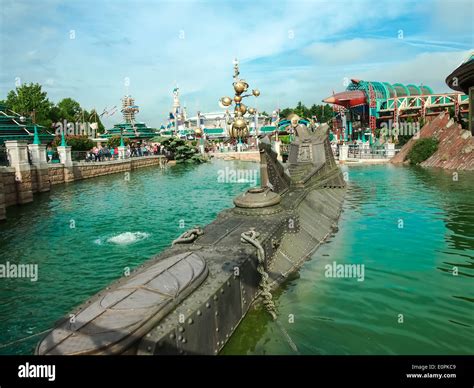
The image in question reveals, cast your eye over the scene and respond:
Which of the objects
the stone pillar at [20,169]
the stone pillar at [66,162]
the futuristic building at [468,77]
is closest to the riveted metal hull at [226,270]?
the futuristic building at [468,77]

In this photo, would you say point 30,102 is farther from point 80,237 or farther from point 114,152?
point 80,237

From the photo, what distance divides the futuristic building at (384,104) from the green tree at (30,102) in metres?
57.1

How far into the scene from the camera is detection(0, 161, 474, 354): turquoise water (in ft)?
25.9

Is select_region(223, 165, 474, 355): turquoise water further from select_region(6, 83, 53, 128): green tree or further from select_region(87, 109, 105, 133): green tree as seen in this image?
select_region(87, 109, 105, 133): green tree

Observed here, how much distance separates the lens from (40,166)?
30953 millimetres

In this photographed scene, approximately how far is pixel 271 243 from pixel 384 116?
204 feet

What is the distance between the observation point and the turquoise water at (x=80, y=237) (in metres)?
→ 10.2

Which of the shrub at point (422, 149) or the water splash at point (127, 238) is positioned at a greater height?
the shrub at point (422, 149)

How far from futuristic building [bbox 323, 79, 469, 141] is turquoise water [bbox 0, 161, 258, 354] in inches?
1460

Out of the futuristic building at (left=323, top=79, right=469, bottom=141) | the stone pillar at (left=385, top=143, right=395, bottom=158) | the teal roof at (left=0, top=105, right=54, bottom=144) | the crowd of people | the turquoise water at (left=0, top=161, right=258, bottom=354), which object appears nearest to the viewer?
the turquoise water at (left=0, top=161, right=258, bottom=354)

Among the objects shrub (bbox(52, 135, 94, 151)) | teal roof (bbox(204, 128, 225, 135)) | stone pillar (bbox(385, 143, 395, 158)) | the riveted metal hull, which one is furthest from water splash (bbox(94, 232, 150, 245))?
teal roof (bbox(204, 128, 225, 135))

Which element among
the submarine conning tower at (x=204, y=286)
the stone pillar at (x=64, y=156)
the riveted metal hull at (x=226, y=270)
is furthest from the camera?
the stone pillar at (x=64, y=156)

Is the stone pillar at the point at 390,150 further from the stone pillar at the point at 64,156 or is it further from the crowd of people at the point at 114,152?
the stone pillar at the point at 64,156

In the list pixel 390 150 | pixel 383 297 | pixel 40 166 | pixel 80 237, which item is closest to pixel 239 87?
pixel 80 237
